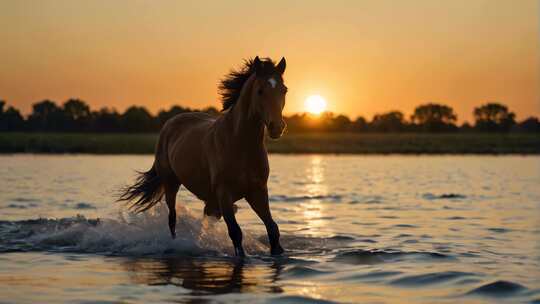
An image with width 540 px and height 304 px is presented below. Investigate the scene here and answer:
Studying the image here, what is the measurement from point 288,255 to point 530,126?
106789mm

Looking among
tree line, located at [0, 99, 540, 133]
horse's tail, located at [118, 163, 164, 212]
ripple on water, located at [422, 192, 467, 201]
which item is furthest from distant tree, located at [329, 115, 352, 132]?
horse's tail, located at [118, 163, 164, 212]

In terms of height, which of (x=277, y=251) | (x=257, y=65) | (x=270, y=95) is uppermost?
(x=257, y=65)

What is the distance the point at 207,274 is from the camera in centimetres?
911

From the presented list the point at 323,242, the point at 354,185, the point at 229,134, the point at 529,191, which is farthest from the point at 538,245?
the point at 354,185

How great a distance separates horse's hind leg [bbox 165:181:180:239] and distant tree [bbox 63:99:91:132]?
280 feet

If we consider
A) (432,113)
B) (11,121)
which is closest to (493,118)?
(432,113)

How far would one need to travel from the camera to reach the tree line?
3713 inches

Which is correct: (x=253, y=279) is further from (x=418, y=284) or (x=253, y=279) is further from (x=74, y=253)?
(x=74, y=253)

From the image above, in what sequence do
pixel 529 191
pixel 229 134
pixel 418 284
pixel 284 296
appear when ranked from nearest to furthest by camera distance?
pixel 284 296, pixel 418 284, pixel 229 134, pixel 529 191

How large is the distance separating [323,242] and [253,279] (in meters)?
3.55

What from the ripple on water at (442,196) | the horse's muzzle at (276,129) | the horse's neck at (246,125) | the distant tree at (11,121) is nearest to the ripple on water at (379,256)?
the horse's neck at (246,125)

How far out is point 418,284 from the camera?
836 cm

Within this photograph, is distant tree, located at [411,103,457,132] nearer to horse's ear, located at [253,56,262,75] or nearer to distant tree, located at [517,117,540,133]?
distant tree, located at [517,117,540,133]

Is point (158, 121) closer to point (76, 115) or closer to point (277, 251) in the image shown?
point (76, 115)
